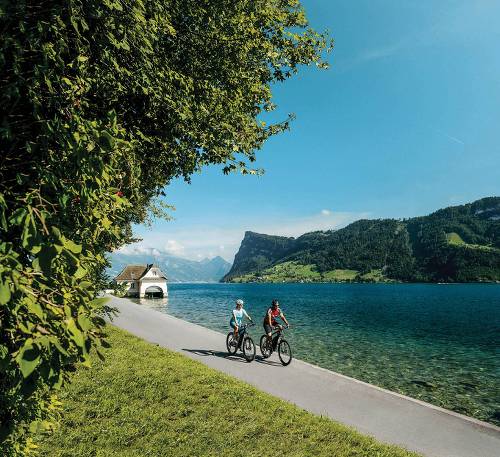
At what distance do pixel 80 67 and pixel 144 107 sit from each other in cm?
278

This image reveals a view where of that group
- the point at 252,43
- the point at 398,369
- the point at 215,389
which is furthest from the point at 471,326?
the point at 252,43

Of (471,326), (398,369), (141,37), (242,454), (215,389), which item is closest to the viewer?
(141,37)

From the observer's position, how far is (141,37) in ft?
15.5

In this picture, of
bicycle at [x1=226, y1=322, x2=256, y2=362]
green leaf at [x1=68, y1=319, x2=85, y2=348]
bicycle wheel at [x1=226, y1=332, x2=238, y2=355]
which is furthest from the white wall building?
green leaf at [x1=68, y1=319, x2=85, y2=348]

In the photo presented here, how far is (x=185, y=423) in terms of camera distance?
7.74m

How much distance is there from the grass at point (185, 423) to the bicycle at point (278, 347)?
3782 mm

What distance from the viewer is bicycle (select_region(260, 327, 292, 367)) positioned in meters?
14.2

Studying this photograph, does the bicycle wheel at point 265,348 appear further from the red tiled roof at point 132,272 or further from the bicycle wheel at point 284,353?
the red tiled roof at point 132,272

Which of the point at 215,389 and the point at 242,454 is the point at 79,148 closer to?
the point at 242,454

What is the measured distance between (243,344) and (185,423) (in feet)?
24.1

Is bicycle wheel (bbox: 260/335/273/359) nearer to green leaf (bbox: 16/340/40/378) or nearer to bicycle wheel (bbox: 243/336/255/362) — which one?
bicycle wheel (bbox: 243/336/255/362)

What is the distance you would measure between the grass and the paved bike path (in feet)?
3.09

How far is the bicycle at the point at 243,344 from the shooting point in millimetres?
14789

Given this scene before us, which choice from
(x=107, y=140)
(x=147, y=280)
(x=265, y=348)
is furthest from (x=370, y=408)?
(x=147, y=280)
